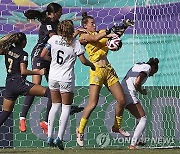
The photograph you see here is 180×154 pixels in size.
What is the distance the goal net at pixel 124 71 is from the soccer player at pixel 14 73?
221 centimetres

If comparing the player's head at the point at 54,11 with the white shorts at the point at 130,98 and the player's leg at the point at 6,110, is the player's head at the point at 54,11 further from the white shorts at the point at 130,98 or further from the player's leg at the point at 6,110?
the white shorts at the point at 130,98

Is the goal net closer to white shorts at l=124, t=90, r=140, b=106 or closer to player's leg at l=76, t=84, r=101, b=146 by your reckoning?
white shorts at l=124, t=90, r=140, b=106

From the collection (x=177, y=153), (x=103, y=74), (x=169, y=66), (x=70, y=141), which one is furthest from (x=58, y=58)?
(x=169, y=66)

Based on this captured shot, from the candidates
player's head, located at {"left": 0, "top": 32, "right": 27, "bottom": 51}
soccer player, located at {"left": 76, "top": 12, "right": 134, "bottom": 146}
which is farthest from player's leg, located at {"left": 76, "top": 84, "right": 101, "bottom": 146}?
player's head, located at {"left": 0, "top": 32, "right": 27, "bottom": 51}

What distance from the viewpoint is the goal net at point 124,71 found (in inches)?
513

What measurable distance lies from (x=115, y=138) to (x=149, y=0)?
9.06 ft

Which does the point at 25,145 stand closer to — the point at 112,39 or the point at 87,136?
the point at 87,136

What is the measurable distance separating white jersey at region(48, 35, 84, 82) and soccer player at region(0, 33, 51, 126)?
2.06 ft

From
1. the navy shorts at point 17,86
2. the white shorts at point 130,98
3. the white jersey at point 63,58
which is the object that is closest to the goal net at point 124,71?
the white shorts at point 130,98

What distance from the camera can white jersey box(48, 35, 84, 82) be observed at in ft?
A: 33.2

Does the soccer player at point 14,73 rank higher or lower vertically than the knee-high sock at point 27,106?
higher

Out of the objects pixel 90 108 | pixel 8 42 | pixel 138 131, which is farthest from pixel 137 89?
pixel 8 42

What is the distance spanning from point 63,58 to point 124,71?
13.2 ft

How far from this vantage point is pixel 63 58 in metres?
10.1
